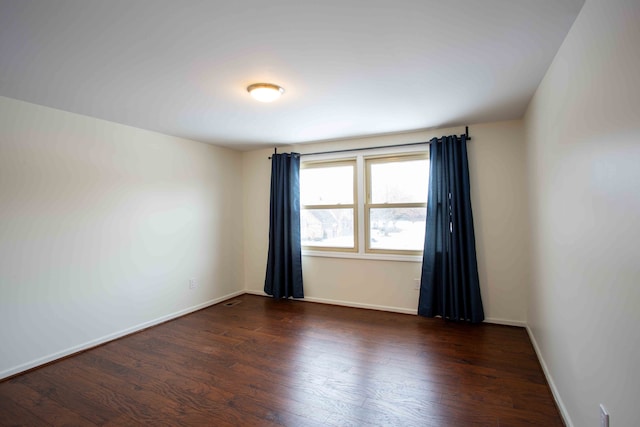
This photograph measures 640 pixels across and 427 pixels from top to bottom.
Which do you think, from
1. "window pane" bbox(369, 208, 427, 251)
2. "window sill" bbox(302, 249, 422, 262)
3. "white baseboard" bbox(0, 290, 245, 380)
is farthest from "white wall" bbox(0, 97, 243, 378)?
"window pane" bbox(369, 208, 427, 251)

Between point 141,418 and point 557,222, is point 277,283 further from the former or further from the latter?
point 557,222

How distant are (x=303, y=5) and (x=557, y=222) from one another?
2.09 metres

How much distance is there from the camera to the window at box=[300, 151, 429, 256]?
3.94 meters

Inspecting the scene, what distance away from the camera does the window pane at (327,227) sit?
4.35 metres

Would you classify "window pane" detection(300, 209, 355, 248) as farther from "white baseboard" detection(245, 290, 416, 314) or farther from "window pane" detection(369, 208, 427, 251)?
"white baseboard" detection(245, 290, 416, 314)

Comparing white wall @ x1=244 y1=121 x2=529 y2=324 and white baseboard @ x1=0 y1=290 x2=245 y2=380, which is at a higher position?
white wall @ x1=244 y1=121 x2=529 y2=324

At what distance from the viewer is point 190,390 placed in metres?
2.27

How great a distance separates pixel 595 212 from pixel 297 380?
221 cm

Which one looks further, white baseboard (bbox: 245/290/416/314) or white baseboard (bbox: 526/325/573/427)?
white baseboard (bbox: 245/290/416/314)

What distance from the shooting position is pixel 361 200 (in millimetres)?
4184

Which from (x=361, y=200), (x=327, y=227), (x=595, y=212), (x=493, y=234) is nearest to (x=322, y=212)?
(x=327, y=227)

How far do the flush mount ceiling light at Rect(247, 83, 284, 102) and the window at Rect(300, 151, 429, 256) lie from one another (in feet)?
6.49

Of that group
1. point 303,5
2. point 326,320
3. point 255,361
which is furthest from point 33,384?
point 303,5

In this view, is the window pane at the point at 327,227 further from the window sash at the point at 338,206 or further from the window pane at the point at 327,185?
the window pane at the point at 327,185
